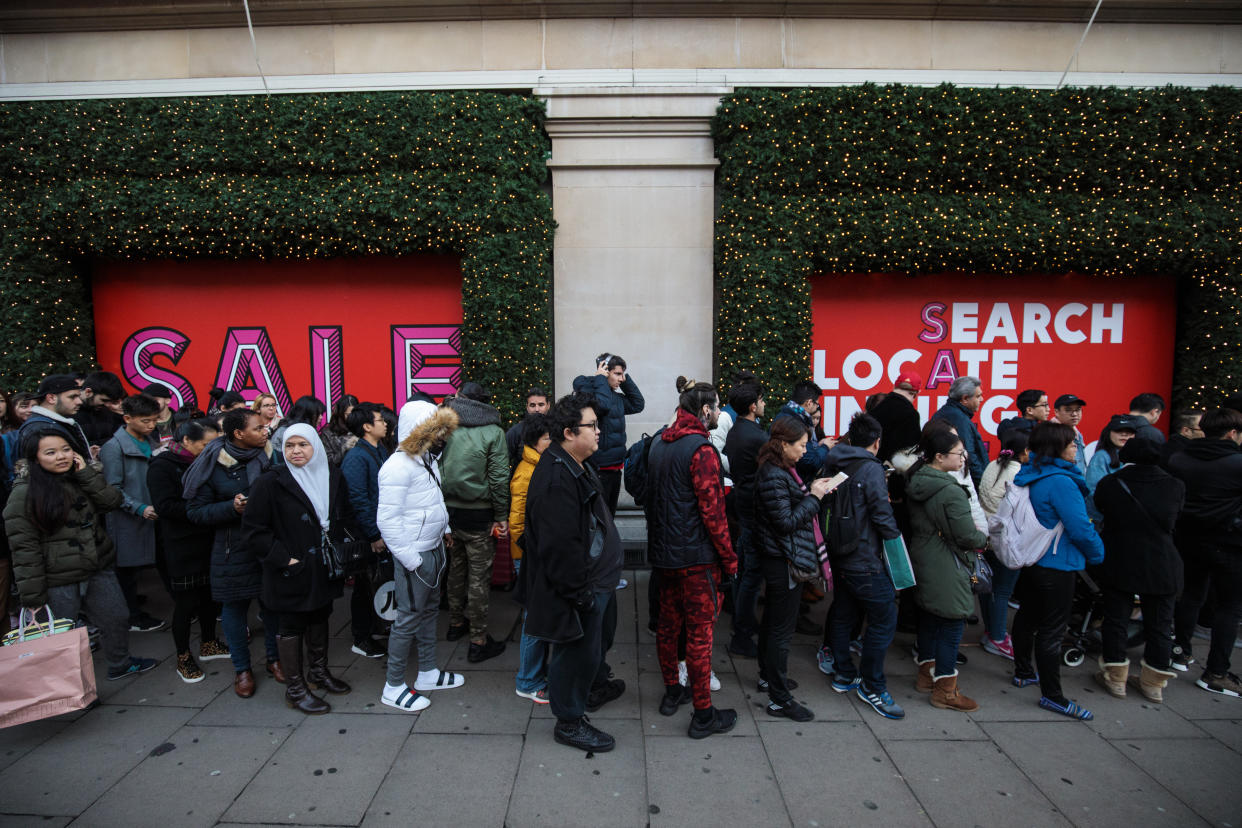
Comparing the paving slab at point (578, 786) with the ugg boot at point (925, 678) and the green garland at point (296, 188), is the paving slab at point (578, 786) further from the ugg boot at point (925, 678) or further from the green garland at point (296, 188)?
the green garland at point (296, 188)

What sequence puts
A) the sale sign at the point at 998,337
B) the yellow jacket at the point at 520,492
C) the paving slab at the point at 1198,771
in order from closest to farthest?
the paving slab at the point at 1198,771 < the yellow jacket at the point at 520,492 < the sale sign at the point at 998,337

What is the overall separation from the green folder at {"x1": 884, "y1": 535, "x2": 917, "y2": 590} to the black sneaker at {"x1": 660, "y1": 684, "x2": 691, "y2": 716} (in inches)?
63.7

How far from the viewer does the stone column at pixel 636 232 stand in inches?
299

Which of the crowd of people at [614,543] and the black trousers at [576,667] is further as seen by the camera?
the crowd of people at [614,543]

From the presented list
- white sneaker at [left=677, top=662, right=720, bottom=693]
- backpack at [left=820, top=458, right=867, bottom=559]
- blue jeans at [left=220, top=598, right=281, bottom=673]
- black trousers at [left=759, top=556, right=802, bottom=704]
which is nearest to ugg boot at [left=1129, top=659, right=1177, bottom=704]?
backpack at [left=820, top=458, right=867, bottom=559]

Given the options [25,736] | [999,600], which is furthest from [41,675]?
[999,600]

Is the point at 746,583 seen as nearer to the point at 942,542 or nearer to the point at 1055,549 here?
the point at 942,542

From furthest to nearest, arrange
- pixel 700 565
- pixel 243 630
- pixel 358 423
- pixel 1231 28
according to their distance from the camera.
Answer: pixel 1231 28 → pixel 358 423 → pixel 243 630 → pixel 700 565

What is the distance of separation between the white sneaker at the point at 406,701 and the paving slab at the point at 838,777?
226cm

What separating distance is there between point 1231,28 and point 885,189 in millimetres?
5219

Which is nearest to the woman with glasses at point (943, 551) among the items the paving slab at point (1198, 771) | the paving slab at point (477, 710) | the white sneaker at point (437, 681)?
the paving slab at point (1198, 771)

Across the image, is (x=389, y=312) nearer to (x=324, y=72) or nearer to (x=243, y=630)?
(x=324, y=72)

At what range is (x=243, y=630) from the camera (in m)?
4.27

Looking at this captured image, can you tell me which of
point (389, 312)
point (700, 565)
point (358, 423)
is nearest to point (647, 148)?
point (389, 312)
